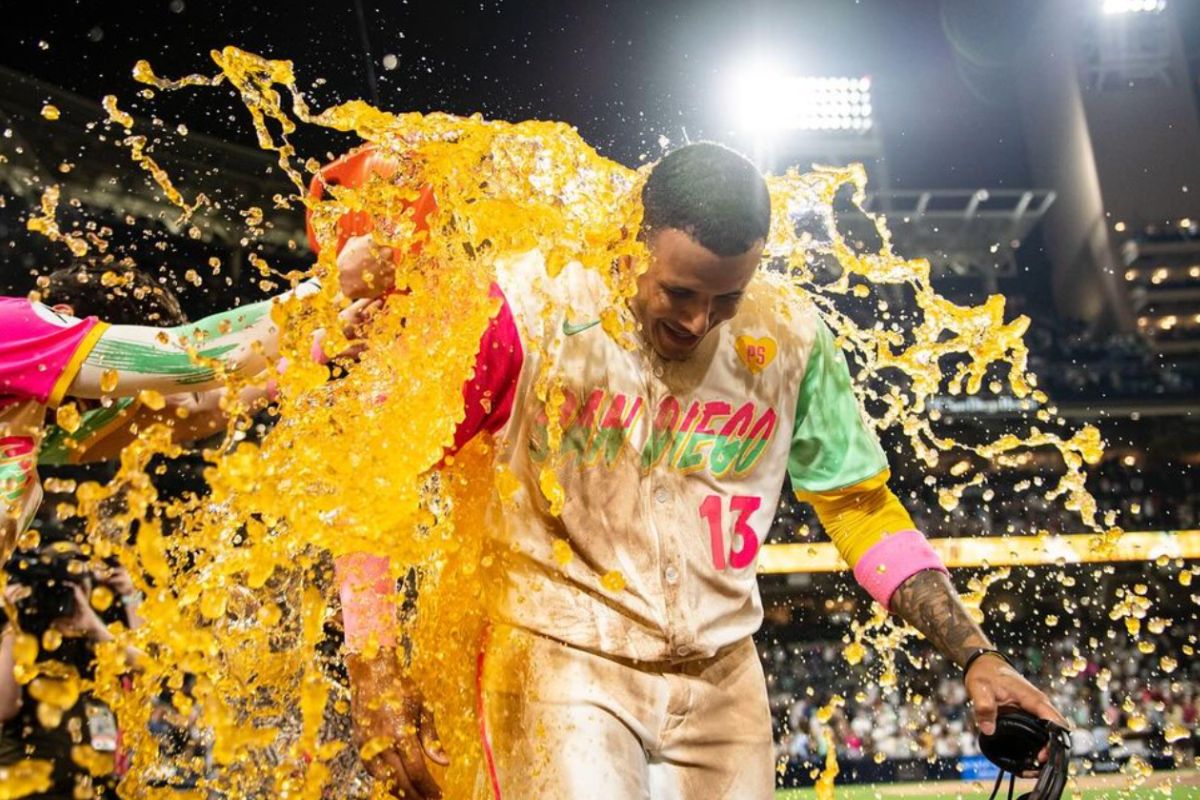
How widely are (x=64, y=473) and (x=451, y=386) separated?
31.3 ft

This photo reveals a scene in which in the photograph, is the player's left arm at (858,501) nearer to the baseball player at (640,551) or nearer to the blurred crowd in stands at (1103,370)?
the baseball player at (640,551)

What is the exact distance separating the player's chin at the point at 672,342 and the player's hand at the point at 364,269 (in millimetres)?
708

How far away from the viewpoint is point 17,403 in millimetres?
2660

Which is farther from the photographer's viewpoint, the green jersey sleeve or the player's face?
the green jersey sleeve

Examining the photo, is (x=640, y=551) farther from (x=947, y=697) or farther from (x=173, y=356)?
(x=947, y=697)

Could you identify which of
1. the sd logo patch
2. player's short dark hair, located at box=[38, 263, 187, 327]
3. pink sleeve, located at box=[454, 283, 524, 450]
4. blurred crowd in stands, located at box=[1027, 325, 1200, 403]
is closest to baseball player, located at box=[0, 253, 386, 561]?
player's short dark hair, located at box=[38, 263, 187, 327]

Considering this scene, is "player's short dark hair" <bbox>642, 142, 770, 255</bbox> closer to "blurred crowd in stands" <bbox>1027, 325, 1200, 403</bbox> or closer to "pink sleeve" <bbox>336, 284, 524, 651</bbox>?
"pink sleeve" <bbox>336, 284, 524, 651</bbox>

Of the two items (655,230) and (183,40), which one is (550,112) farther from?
(655,230)

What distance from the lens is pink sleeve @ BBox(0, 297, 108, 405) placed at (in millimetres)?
2621

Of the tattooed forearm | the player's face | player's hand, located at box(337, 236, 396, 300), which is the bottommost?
the tattooed forearm

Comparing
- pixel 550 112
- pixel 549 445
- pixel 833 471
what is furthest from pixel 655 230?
pixel 550 112

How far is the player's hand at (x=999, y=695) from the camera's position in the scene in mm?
1843

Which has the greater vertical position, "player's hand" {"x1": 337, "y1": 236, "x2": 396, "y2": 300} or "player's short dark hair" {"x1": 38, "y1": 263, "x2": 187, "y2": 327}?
"player's short dark hair" {"x1": 38, "y1": 263, "x2": 187, "y2": 327}

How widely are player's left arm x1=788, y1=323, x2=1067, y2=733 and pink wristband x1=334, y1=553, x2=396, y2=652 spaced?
1014 mm
